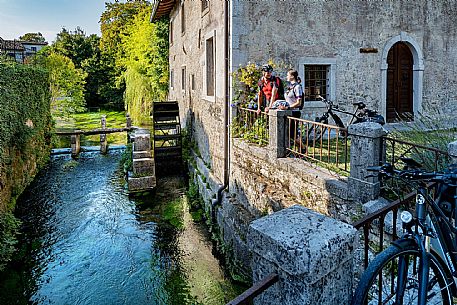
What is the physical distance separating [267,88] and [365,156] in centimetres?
319

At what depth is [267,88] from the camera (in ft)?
23.4

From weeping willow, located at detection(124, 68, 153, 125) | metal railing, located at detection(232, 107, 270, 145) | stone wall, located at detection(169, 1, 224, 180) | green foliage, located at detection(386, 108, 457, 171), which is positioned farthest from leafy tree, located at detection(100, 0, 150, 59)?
green foliage, located at detection(386, 108, 457, 171)

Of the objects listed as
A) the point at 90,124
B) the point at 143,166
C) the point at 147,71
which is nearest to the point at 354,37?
the point at 143,166

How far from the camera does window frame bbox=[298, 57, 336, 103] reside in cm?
841

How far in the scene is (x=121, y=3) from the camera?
3675cm

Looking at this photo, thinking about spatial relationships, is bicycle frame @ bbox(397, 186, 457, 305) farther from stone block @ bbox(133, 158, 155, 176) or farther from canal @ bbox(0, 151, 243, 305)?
stone block @ bbox(133, 158, 155, 176)

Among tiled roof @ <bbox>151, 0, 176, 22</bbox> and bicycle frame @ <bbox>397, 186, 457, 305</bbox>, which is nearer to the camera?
bicycle frame @ <bbox>397, 186, 457, 305</bbox>

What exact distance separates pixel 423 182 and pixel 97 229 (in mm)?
7879

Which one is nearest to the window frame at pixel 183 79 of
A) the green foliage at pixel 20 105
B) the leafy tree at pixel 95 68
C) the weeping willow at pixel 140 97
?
the green foliage at pixel 20 105

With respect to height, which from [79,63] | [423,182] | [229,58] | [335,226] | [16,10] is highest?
[16,10]

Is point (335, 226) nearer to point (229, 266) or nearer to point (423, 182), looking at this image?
point (423, 182)

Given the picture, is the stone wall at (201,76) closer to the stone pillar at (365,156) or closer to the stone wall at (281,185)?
the stone wall at (281,185)

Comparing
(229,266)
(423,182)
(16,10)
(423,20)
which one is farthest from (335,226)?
(16,10)

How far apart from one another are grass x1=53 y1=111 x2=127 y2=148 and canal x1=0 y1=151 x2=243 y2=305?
8.30m
